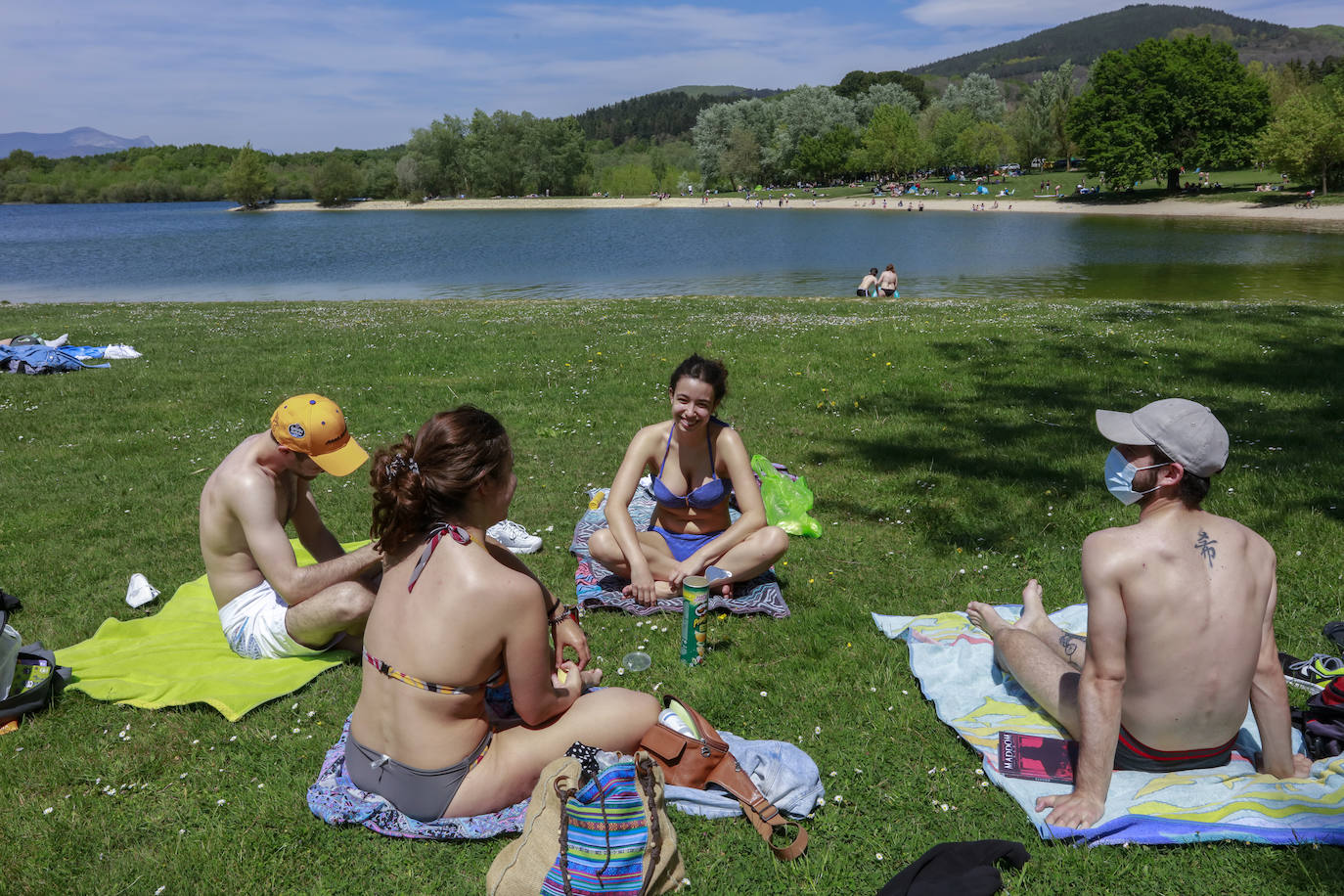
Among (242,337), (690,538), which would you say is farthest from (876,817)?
(242,337)

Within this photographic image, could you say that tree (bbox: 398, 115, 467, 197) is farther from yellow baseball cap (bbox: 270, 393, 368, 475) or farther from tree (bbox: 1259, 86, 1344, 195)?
yellow baseball cap (bbox: 270, 393, 368, 475)

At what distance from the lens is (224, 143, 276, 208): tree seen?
140 metres

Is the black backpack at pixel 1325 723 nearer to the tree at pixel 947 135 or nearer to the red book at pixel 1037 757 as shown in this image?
the red book at pixel 1037 757

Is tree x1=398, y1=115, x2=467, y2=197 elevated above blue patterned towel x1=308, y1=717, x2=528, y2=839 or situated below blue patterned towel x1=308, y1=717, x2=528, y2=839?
above

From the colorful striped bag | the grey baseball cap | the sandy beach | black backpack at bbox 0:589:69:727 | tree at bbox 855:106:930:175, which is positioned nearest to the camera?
the colorful striped bag

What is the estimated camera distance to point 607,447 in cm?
975

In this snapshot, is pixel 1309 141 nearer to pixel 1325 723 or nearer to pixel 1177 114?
pixel 1177 114

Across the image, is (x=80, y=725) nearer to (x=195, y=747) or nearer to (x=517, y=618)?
(x=195, y=747)

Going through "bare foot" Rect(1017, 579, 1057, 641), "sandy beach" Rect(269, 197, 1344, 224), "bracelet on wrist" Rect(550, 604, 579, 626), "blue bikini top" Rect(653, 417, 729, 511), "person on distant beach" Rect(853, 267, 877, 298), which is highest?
"sandy beach" Rect(269, 197, 1344, 224)

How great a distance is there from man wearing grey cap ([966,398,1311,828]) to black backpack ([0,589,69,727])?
5600 millimetres

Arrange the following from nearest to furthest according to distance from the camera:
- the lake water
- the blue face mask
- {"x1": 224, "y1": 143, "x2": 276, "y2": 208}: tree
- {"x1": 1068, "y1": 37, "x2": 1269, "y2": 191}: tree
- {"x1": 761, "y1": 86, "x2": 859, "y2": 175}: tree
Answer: the blue face mask < the lake water < {"x1": 1068, "y1": 37, "x2": 1269, "y2": 191}: tree < {"x1": 761, "y1": 86, "x2": 859, "y2": 175}: tree < {"x1": 224, "y1": 143, "x2": 276, "y2": 208}: tree

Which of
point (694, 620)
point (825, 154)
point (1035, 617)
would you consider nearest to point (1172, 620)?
point (1035, 617)

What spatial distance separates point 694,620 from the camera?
5371mm

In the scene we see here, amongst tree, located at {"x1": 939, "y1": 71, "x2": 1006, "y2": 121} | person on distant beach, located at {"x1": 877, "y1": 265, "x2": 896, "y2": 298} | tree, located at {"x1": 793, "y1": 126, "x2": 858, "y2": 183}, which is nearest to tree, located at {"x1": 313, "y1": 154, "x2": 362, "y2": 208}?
tree, located at {"x1": 793, "y1": 126, "x2": 858, "y2": 183}
